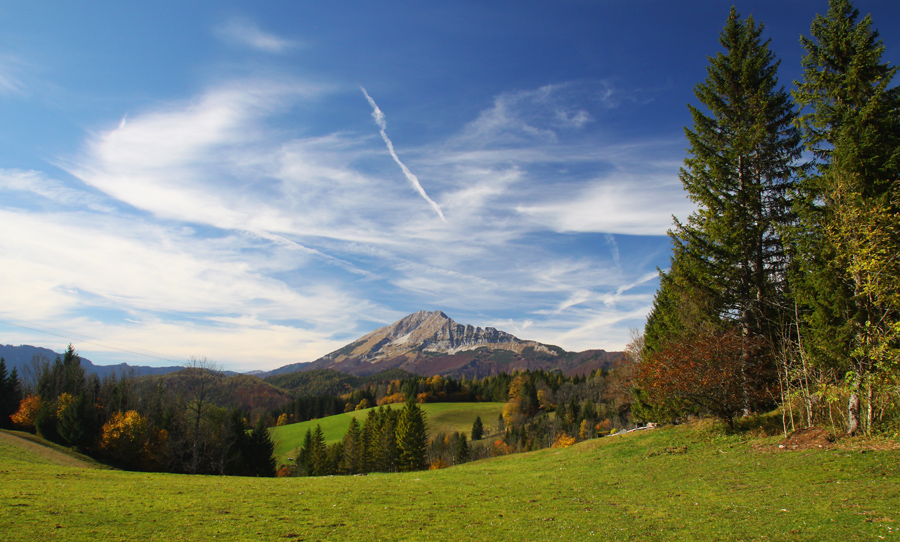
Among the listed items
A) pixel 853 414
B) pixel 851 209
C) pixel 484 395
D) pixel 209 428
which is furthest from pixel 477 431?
pixel 851 209

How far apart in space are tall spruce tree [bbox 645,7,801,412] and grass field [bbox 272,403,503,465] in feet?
292

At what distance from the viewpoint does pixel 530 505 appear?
15328 millimetres

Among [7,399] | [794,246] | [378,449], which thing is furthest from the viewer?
[7,399]

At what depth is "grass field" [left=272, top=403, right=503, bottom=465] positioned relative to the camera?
100812 millimetres

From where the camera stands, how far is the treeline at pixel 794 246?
57.7 feet

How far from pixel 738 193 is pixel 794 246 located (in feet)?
17.3

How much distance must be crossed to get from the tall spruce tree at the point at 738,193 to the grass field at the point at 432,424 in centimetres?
8892

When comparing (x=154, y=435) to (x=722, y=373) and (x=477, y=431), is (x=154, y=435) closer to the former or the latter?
(x=477, y=431)

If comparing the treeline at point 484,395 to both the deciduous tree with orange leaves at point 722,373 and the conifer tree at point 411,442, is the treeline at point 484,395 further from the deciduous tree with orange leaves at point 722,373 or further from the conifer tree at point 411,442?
the deciduous tree with orange leaves at point 722,373

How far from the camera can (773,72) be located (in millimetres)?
→ 25359

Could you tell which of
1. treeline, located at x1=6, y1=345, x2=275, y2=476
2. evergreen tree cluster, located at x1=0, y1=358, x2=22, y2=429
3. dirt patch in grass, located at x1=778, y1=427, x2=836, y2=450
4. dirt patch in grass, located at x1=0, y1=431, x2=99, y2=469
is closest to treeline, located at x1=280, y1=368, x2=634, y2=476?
treeline, located at x1=6, y1=345, x2=275, y2=476

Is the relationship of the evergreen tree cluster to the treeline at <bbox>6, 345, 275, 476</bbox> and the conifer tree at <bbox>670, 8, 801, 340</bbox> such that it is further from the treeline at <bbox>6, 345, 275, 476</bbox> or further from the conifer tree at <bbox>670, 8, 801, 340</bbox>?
the conifer tree at <bbox>670, 8, 801, 340</bbox>

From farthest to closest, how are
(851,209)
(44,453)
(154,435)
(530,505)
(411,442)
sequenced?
(154,435) → (411,442) → (44,453) → (851,209) → (530,505)

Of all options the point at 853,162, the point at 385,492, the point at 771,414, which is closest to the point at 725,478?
the point at 771,414
